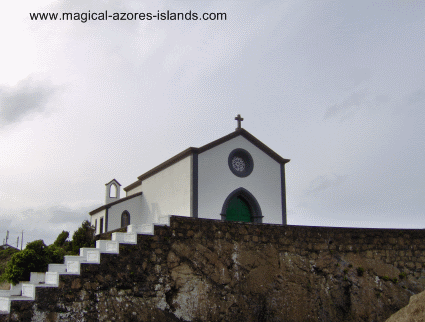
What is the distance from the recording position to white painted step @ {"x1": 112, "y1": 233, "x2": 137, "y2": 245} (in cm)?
955

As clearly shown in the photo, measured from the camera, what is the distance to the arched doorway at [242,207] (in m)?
17.6

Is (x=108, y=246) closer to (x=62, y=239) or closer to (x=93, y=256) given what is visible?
(x=93, y=256)

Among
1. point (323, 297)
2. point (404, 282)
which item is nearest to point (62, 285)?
point (323, 297)

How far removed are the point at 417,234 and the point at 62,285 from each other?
10085 mm

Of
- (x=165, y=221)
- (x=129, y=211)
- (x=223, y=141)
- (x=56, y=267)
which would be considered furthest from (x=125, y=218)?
(x=165, y=221)

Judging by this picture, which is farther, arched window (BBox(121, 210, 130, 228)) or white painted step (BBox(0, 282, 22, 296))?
arched window (BBox(121, 210, 130, 228))

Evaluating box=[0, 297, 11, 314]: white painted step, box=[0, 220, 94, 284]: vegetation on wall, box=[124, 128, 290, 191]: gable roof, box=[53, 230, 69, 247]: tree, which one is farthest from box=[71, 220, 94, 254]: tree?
box=[0, 297, 11, 314]: white painted step

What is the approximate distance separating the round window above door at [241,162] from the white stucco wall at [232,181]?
16 cm

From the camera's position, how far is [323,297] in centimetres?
1140

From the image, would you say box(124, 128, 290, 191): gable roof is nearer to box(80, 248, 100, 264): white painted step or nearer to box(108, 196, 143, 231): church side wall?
box(108, 196, 143, 231): church side wall

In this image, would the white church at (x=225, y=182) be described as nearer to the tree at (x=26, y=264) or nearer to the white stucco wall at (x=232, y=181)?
the white stucco wall at (x=232, y=181)

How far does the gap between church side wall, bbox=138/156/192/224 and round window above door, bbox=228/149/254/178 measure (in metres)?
1.95

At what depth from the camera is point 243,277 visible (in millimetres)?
10617

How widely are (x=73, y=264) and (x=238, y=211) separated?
974cm
